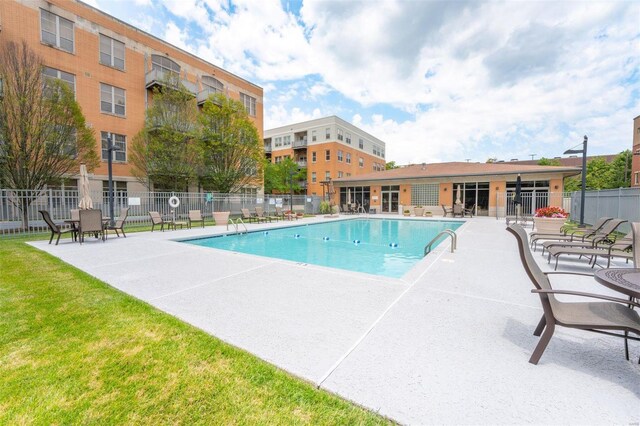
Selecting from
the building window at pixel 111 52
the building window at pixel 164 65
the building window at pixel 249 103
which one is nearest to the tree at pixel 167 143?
the building window at pixel 164 65

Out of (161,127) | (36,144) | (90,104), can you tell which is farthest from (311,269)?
(90,104)

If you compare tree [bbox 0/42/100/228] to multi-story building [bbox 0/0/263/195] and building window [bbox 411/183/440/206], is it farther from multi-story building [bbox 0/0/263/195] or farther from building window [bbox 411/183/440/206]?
building window [bbox 411/183/440/206]

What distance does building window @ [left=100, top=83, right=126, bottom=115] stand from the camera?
19.0m

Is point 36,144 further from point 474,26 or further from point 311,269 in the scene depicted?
point 474,26

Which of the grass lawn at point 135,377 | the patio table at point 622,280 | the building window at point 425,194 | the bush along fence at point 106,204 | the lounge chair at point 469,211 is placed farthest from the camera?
the building window at point 425,194

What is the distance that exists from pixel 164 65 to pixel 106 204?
12734 millimetres

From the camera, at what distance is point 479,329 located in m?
3.00

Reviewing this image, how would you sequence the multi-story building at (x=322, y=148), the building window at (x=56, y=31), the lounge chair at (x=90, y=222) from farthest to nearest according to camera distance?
the multi-story building at (x=322, y=148) < the building window at (x=56, y=31) < the lounge chair at (x=90, y=222)

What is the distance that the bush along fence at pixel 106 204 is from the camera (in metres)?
12.4

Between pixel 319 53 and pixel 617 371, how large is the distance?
17230 mm

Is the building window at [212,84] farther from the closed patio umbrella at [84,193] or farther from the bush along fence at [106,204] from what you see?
the closed patio umbrella at [84,193]

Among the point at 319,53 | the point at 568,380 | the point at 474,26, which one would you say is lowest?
the point at 568,380

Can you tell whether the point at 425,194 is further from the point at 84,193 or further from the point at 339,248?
the point at 84,193

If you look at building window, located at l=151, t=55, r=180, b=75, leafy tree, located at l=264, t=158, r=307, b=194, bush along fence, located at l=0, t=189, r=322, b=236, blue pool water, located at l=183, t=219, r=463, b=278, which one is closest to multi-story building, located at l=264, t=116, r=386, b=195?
leafy tree, located at l=264, t=158, r=307, b=194
